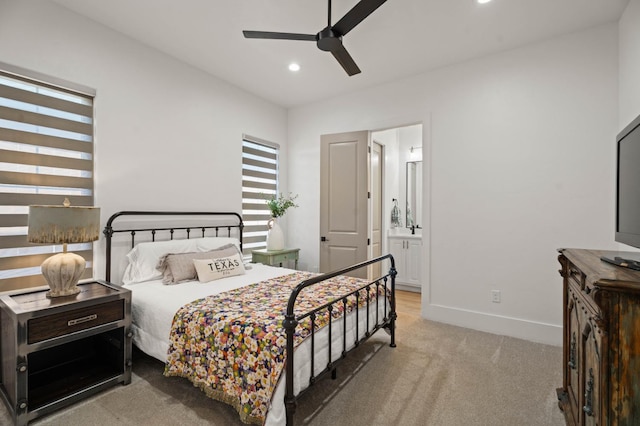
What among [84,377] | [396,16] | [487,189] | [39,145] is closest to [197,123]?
[39,145]

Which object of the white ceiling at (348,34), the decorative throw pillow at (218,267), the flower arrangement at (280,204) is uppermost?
the white ceiling at (348,34)

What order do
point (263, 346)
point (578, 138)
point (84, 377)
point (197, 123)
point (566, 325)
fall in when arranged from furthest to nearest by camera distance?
point (197, 123) → point (578, 138) → point (84, 377) → point (566, 325) → point (263, 346)

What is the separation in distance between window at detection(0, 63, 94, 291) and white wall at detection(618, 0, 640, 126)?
14.0 feet

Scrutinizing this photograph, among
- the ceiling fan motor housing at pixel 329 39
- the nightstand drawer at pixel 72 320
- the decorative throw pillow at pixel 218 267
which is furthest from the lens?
the decorative throw pillow at pixel 218 267

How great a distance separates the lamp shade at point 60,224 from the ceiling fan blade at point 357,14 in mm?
2105

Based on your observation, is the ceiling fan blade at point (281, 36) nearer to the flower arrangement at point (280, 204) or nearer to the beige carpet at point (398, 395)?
the flower arrangement at point (280, 204)

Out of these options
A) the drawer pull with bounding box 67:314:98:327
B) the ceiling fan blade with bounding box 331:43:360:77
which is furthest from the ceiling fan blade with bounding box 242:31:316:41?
the drawer pull with bounding box 67:314:98:327

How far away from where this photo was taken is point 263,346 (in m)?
1.63

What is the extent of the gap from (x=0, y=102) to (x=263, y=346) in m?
2.55

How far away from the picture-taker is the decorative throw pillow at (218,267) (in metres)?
2.76

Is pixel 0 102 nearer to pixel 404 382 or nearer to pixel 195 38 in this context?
pixel 195 38

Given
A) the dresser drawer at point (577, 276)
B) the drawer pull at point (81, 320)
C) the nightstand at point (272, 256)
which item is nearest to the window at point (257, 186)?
the nightstand at point (272, 256)

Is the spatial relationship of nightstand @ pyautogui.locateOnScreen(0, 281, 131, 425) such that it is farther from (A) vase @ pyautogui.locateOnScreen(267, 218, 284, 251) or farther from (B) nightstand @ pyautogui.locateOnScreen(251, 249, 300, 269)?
(A) vase @ pyautogui.locateOnScreen(267, 218, 284, 251)

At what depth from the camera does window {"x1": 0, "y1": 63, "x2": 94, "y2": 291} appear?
2221 mm
